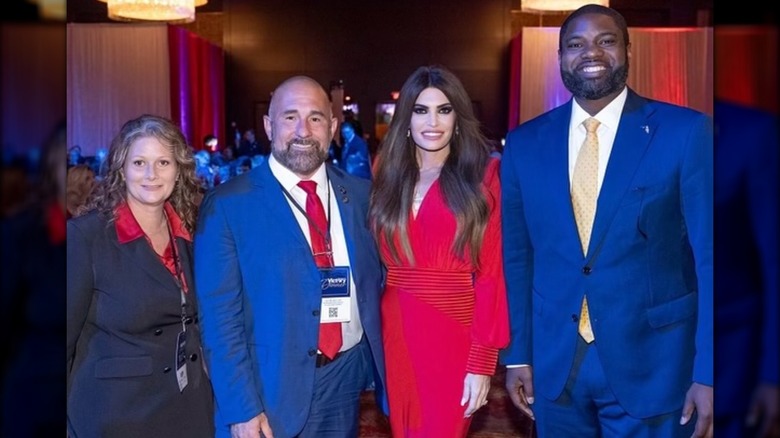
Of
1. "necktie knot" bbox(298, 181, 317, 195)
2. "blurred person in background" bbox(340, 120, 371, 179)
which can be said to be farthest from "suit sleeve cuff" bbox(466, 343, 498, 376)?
"blurred person in background" bbox(340, 120, 371, 179)

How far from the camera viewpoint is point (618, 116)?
9.66 feet

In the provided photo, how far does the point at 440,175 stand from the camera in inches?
128

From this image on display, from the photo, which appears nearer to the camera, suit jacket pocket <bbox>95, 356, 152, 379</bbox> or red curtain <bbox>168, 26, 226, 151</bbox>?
suit jacket pocket <bbox>95, 356, 152, 379</bbox>

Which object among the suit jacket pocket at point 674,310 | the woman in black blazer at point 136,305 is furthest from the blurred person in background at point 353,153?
the suit jacket pocket at point 674,310

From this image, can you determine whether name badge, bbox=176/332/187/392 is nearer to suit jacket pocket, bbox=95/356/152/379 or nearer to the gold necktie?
suit jacket pocket, bbox=95/356/152/379

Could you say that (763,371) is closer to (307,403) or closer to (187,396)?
(307,403)

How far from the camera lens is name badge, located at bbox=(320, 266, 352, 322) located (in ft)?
10.0

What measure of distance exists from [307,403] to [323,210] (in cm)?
68

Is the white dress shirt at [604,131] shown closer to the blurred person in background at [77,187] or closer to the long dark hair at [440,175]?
the long dark hair at [440,175]

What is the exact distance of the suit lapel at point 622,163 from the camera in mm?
2836

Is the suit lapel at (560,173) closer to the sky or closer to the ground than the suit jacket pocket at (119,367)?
closer to the sky

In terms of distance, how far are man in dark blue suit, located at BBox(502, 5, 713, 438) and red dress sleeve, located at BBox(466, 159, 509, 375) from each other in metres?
0.14

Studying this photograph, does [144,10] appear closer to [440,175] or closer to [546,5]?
[546,5]

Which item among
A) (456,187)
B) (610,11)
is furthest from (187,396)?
(610,11)
